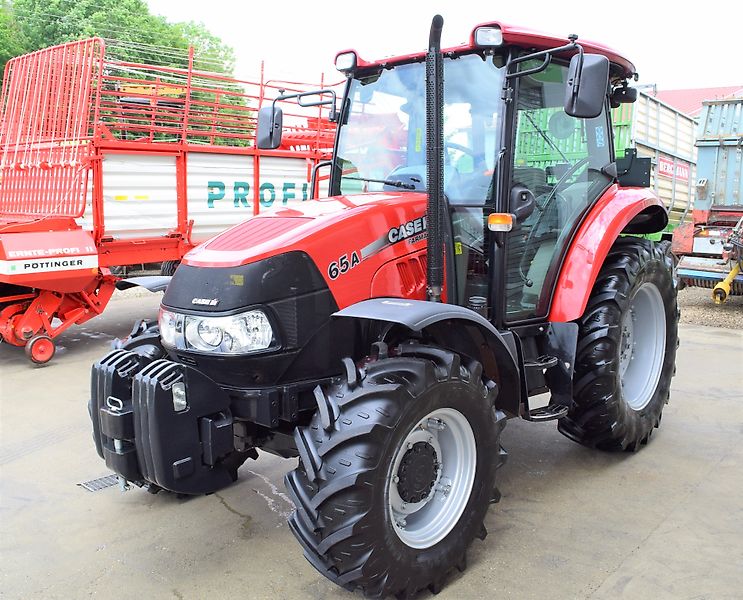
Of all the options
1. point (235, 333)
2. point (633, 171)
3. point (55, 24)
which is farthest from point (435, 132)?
point (55, 24)

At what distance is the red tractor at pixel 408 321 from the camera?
2473mm

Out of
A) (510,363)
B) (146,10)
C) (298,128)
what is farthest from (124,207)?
(146,10)

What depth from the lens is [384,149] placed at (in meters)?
3.50

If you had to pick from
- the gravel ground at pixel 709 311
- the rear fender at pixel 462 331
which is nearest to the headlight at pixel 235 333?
the rear fender at pixel 462 331

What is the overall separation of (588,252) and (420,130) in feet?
3.65

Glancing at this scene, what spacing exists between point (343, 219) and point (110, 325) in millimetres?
5961

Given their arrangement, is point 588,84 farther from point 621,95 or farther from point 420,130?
point 621,95

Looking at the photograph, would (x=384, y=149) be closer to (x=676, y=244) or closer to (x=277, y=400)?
(x=277, y=400)

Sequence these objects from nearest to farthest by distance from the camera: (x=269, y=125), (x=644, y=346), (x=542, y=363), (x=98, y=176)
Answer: (x=542, y=363) → (x=269, y=125) → (x=644, y=346) → (x=98, y=176)

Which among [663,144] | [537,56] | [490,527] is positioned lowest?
[490,527]

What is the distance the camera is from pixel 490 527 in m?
3.14

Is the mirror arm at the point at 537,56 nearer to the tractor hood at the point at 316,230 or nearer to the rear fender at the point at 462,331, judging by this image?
the tractor hood at the point at 316,230

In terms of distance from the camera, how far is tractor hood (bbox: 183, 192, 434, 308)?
2.75m

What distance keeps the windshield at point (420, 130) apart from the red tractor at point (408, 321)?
11 millimetres
